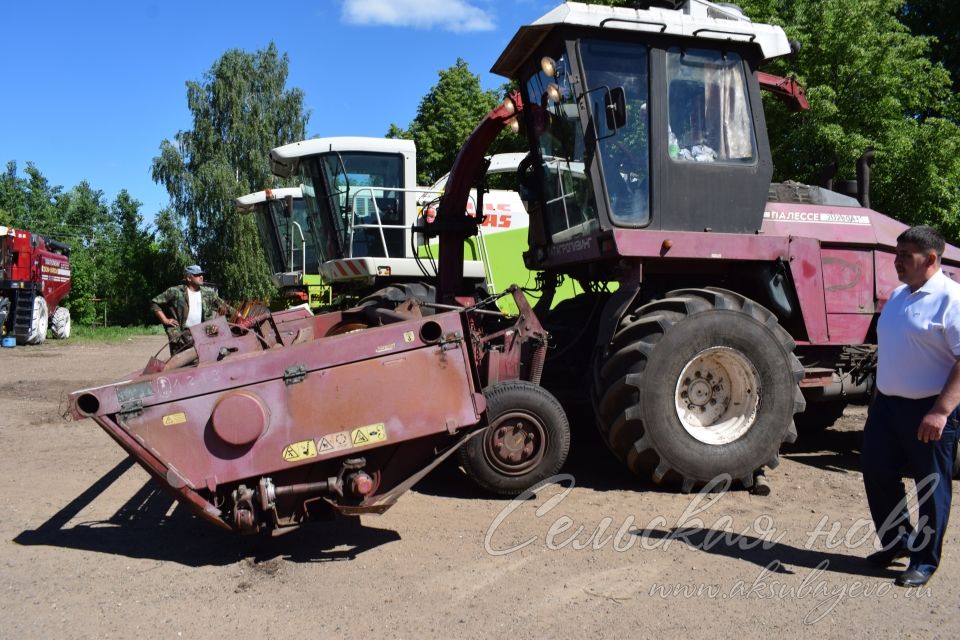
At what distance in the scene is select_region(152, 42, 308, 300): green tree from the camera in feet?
104

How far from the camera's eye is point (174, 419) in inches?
150

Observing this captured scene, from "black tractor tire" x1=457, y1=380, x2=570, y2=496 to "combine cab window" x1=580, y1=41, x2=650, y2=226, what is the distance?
1523 mm

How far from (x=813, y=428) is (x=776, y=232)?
2611 millimetres

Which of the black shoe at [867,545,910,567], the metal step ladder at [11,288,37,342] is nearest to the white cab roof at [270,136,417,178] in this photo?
the black shoe at [867,545,910,567]

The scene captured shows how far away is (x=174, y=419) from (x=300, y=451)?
0.65 metres

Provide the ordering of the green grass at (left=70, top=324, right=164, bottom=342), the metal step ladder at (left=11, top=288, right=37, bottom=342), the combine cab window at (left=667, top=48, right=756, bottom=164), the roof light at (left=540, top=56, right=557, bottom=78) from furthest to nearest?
the green grass at (left=70, top=324, right=164, bottom=342), the metal step ladder at (left=11, top=288, right=37, bottom=342), the combine cab window at (left=667, top=48, right=756, bottom=164), the roof light at (left=540, top=56, right=557, bottom=78)

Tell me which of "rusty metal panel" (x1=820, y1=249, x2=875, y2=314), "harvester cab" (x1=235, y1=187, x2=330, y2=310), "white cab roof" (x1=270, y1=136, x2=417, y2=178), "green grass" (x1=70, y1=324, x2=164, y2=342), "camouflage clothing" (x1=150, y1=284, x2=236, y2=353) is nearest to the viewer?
"rusty metal panel" (x1=820, y1=249, x2=875, y2=314)

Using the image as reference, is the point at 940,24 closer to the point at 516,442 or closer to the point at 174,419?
the point at 516,442

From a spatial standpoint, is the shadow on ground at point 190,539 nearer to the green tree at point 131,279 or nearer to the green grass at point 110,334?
the green grass at point 110,334

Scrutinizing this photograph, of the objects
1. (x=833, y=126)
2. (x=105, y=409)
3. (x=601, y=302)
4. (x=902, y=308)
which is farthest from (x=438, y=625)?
(x=833, y=126)

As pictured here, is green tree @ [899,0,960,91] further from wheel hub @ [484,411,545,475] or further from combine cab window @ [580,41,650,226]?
wheel hub @ [484,411,545,475]

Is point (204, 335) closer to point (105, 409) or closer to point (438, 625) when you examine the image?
point (105, 409)

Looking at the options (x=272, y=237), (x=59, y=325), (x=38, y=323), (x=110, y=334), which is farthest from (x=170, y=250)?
(x=272, y=237)

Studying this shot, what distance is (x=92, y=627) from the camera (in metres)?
3.35
